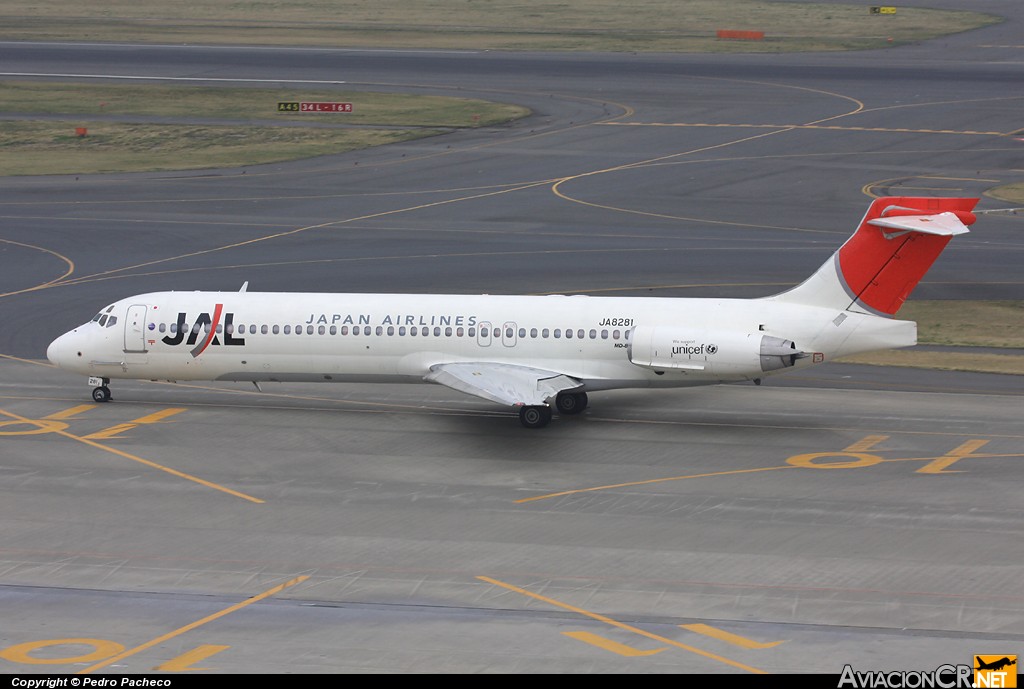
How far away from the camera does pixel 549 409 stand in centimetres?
3881

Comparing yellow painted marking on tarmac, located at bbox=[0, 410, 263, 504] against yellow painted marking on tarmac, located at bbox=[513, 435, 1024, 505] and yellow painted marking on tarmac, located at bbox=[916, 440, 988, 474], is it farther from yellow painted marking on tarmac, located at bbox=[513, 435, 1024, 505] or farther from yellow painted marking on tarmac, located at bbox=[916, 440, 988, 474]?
yellow painted marking on tarmac, located at bbox=[916, 440, 988, 474]

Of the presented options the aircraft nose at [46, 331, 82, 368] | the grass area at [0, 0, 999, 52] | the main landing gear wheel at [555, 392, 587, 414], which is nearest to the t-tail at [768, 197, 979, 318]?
the main landing gear wheel at [555, 392, 587, 414]

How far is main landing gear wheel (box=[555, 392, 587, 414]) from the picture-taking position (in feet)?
132

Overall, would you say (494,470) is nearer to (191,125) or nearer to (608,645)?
(608,645)

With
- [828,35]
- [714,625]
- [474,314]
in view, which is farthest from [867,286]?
[828,35]

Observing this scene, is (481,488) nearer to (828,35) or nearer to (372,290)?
(372,290)

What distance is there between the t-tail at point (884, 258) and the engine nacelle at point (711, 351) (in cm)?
208

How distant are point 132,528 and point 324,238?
111 ft

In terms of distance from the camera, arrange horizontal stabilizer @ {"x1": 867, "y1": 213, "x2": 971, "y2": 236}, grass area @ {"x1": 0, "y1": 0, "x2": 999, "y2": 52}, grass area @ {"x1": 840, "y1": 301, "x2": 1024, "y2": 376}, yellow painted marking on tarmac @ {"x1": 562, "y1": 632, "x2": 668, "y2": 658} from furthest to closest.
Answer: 1. grass area @ {"x1": 0, "y1": 0, "x2": 999, "y2": 52}
2. grass area @ {"x1": 840, "y1": 301, "x2": 1024, "y2": 376}
3. horizontal stabilizer @ {"x1": 867, "y1": 213, "x2": 971, "y2": 236}
4. yellow painted marking on tarmac @ {"x1": 562, "y1": 632, "x2": 668, "y2": 658}

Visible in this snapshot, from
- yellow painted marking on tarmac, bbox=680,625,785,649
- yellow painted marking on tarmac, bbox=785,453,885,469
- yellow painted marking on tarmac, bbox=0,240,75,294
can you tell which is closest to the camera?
yellow painted marking on tarmac, bbox=680,625,785,649

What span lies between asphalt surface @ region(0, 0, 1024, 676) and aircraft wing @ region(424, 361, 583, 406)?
4.39 feet

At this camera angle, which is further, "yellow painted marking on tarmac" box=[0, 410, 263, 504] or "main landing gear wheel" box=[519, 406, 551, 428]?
"main landing gear wheel" box=[519, 406, 551, 428]

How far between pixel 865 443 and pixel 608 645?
49.6ft

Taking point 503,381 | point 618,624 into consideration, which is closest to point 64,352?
point 503,381
